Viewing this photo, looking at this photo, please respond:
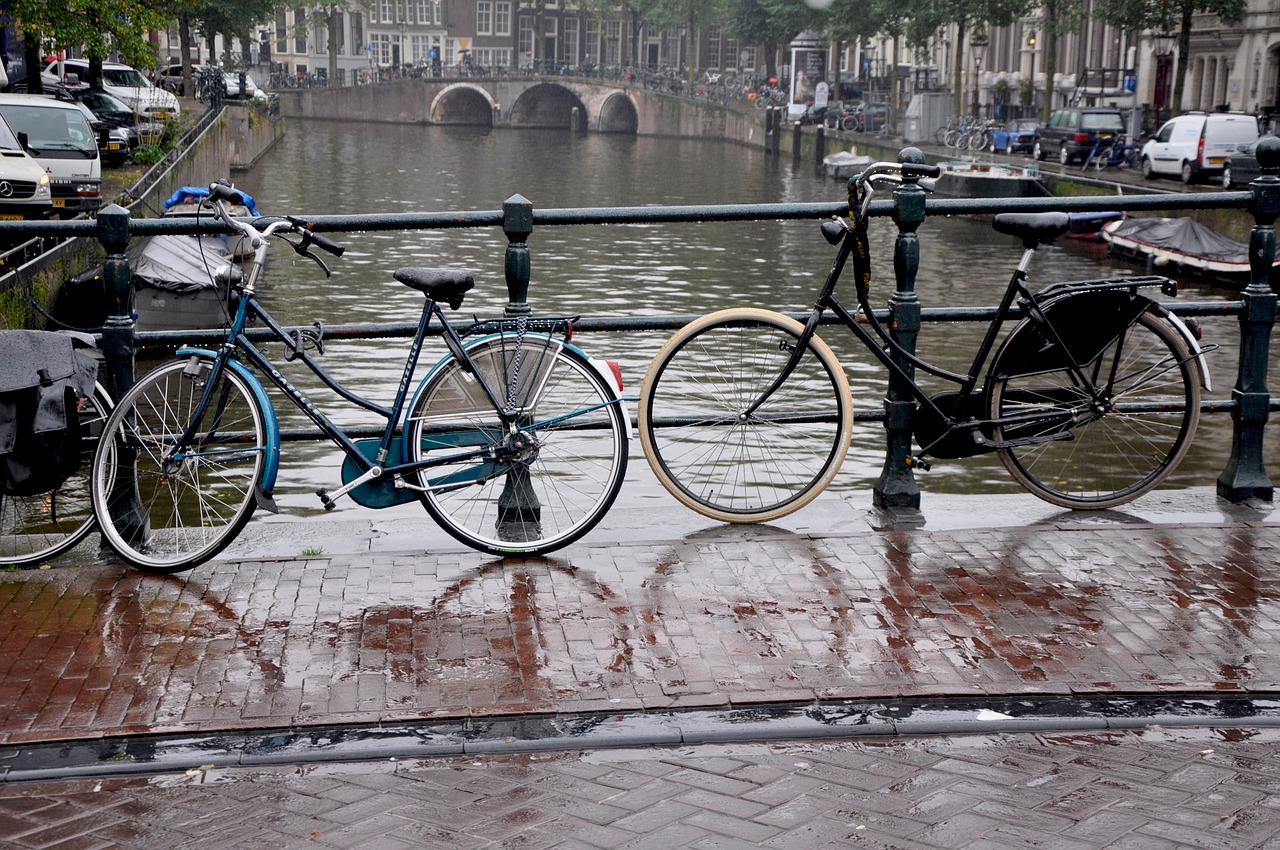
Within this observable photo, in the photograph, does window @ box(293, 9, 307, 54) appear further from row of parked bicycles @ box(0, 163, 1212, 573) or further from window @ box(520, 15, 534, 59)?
row of parked bicycles @ box(0, 163, 1212, 573)

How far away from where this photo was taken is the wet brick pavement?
3.44 meters

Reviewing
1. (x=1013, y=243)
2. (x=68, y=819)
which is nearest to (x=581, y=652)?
(x=68, y=819)

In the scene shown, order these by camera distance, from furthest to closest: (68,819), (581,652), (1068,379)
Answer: (1068,379) < (581,652) < (68,819)

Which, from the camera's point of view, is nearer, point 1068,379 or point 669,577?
point 669,577

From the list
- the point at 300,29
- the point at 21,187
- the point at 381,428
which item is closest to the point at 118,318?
the point at 381,428

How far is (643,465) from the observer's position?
11.5 m

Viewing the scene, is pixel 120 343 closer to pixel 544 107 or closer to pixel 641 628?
pixel 641 628

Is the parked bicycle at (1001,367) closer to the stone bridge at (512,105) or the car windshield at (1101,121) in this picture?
the car windshield at (1101,121)

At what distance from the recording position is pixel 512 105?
86.5m

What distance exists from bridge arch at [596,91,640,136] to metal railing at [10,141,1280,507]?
3107 inches

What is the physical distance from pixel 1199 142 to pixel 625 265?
47.6 feet

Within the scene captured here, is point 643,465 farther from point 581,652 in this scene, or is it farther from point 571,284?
point 571,284

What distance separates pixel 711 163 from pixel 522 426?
5185 cm

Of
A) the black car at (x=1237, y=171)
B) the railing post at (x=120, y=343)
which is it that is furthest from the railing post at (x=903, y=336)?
A: the black car at (x=1237, y=171)
